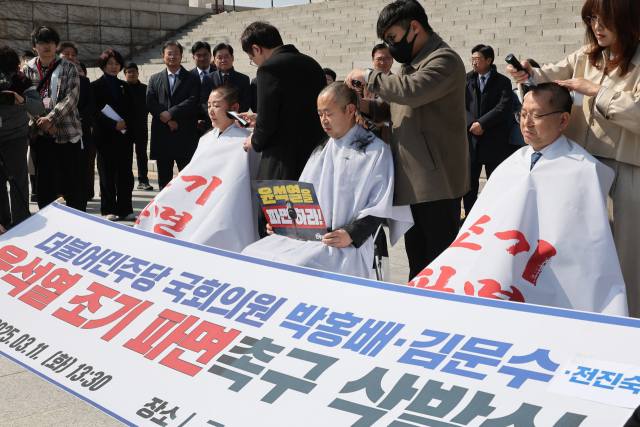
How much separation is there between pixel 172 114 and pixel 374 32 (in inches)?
288

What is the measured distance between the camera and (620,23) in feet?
7.38

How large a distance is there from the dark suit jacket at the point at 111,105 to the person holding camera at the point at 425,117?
398 cm

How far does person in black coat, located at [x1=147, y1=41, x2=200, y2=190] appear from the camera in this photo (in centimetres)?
613

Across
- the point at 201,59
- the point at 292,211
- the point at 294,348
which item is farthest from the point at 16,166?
the point at 294,348

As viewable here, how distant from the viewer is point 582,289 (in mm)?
2082

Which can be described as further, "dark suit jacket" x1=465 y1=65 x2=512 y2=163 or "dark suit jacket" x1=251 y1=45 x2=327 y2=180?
"dark suit jacket" x1=465 y1=65 x2=512 y2=163

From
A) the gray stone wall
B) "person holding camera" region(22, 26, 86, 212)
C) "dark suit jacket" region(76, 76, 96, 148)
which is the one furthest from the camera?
the gray stone wall

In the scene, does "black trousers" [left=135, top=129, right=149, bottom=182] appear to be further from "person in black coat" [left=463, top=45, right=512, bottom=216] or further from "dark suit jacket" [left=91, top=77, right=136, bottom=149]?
"person in black coat" [left=463, top=45, right=512, bottom=216]

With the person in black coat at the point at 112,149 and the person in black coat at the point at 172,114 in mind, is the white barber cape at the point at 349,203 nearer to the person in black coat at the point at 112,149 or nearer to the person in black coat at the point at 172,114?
the person in black coat at the point at 172,114

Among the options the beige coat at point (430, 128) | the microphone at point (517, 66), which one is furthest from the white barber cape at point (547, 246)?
the beige coat at point (430, 128)

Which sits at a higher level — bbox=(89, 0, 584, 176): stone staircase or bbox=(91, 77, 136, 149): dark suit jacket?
bbox=(89, 0, 584, 176): stone staircase

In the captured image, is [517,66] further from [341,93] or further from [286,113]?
[286,113]

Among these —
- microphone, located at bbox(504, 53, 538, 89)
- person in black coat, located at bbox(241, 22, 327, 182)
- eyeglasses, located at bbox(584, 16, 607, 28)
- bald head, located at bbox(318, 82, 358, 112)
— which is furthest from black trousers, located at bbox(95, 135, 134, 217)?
eyeglasses, located at bbox(584, 16, 607, 28)

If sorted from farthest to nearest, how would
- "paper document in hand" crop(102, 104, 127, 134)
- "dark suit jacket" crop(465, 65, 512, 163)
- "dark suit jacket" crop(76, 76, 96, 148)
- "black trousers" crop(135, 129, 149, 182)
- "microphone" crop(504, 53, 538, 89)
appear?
"black trousers" crop(135, 129, 149, 182)
"paper document in hand" crop(102, 104, 127, 134)
"dark suit jacket" crop(76, 76, 96, 148)
"dark suit jacket" crop(465, 65, 512, 163)
"microphone" crop(504, 53, 538, 89)
